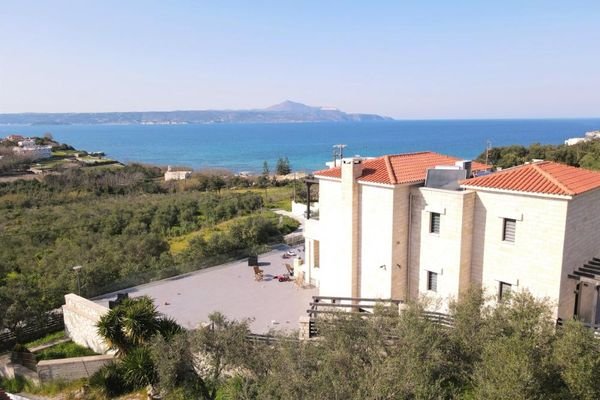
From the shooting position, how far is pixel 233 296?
65.7 ft

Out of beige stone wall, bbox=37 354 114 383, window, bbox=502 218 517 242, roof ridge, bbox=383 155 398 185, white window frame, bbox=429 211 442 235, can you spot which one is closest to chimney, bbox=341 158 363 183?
roof ridge, bbox=383 155 398 185

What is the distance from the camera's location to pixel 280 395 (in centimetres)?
945

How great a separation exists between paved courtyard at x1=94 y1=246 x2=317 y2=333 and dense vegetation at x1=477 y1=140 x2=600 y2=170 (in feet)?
118

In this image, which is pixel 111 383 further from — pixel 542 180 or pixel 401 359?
pixel 542 180

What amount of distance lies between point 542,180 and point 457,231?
122 inches

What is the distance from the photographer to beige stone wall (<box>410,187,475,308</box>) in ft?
50.7

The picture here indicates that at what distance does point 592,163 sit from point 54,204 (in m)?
53.1

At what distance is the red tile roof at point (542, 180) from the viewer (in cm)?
1386

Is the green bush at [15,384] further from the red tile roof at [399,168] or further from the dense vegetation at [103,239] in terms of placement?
the red tile roof at [399,168]

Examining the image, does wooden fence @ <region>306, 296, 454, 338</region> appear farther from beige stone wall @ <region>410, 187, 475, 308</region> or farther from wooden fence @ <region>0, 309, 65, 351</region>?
wooden fence @ <region>0, 309, 65, 351</region>

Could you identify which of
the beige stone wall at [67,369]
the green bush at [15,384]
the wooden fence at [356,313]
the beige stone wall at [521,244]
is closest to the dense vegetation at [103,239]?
the green bush at [15,384]

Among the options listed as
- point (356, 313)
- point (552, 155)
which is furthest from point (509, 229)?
point (552, 155)

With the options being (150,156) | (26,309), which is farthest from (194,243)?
(150,156)

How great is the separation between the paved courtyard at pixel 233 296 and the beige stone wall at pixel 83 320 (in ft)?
4.14
